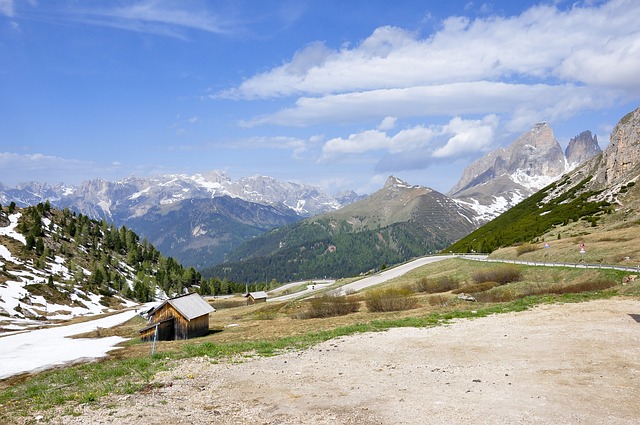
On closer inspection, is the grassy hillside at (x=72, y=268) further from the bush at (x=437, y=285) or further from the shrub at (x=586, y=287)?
the shrub at (x=586, y=287)

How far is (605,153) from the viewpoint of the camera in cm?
13588

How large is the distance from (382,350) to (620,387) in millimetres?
11982

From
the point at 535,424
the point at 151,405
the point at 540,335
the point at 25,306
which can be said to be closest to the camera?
the point at 535,424

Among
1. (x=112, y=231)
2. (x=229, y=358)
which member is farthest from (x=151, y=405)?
(x=112, y=231)

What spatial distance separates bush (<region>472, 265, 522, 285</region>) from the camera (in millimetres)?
51406

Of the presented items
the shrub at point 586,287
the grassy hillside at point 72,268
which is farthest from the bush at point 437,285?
the grassy hillside at point 72,268

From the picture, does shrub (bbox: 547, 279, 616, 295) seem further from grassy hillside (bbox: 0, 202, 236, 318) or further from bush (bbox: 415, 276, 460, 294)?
grassy hillside (bbox: 0, 202, 236, 318)

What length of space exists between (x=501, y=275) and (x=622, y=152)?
91.7 metres

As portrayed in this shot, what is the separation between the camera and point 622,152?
116 meters

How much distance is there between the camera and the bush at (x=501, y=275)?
169 ft

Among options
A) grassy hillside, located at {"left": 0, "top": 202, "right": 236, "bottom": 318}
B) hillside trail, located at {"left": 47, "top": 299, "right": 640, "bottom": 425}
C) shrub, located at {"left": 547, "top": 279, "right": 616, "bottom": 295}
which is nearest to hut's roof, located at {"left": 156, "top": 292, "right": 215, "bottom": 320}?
hillside trail, located at {"left": 47, "top": 299, "right": 640, "bottom": 425}

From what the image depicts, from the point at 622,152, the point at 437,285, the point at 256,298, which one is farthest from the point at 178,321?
the point at 622,152

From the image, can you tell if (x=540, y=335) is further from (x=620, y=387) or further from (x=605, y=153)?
(x=605, y=153)

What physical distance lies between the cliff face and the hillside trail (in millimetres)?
107114
